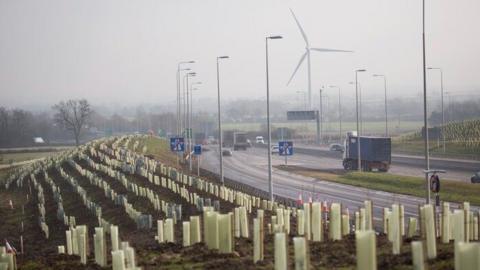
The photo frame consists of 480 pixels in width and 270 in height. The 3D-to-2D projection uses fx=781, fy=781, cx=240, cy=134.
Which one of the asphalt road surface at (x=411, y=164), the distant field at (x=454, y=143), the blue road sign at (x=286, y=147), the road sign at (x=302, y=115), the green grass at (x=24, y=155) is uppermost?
the road sign at (x=302, y=115)

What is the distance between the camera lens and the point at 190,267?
599 inches

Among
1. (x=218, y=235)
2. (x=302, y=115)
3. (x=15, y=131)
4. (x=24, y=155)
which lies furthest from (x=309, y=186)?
(x=15, y=131)

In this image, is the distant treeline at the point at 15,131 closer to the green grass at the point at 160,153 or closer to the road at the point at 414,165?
the green grass at the point at 160,153

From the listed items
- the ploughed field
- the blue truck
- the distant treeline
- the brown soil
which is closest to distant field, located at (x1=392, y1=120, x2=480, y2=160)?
the blue truck

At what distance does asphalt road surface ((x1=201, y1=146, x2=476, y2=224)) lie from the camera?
126 feet

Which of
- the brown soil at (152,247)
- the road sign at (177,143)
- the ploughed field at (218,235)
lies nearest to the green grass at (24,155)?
the road sign at (177,143)

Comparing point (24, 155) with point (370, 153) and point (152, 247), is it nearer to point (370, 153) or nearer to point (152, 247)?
point (370, 153)

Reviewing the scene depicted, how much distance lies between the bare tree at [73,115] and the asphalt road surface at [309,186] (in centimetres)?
5471

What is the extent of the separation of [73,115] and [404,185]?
100m

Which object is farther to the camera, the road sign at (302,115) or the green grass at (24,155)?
the road sign at (302,115)

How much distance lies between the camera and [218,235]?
16734mm

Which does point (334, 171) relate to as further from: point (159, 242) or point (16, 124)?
point (16, 124)

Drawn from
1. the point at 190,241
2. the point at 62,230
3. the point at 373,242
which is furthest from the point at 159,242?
the point at 62,230

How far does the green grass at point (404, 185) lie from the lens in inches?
1586
